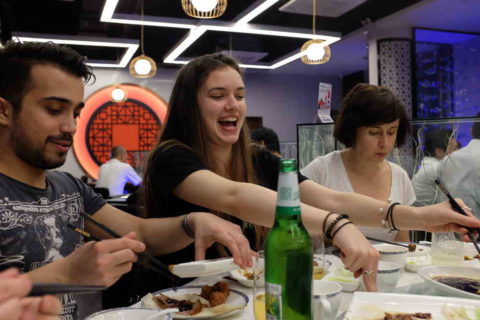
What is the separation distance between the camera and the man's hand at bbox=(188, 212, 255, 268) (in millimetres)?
1179

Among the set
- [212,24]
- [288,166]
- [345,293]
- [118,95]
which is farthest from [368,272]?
[118,95]

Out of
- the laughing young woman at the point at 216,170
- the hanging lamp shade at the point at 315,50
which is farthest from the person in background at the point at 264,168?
the hanging lamp shade at the point at 315,50

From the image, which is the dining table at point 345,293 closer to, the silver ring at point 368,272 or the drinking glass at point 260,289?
the silver ring at point 368,272

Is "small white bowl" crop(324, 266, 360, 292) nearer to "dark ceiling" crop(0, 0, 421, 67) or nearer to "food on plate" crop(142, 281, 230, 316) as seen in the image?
"food on plate" crop(142, 281, 230, 316)

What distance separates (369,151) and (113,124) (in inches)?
335

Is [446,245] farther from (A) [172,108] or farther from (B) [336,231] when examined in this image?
(A) [172,108]

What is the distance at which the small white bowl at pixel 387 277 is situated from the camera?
134 cm

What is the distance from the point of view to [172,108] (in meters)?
Result: 1.99

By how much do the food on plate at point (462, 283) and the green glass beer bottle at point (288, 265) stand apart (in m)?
0.69

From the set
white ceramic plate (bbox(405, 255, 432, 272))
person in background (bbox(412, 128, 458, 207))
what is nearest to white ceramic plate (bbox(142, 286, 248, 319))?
white ceramic plate (bbox(405, 255, 432, 272))

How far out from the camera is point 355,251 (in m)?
1.08

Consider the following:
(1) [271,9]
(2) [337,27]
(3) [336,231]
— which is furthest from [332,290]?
(2) [337,27]

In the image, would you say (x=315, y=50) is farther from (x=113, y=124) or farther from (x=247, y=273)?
(x=113, y=124)

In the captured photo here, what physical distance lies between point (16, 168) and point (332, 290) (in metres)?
1.14
